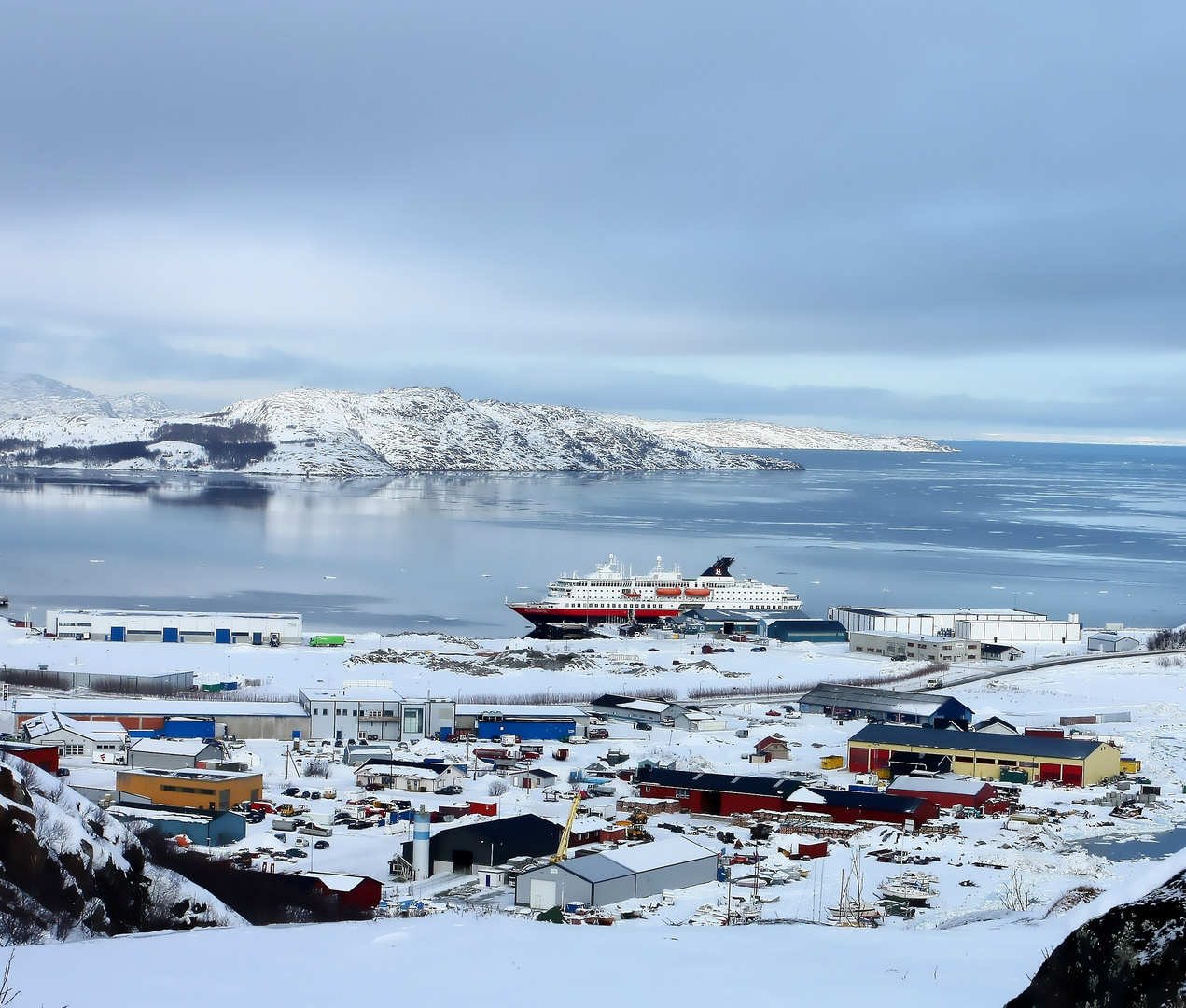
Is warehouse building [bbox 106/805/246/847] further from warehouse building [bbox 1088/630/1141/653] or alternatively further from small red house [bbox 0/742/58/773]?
warehouse building [bbox 1088/630/1141/653]

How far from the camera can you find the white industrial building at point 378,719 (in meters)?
12.3

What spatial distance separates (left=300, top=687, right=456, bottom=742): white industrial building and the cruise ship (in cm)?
1257

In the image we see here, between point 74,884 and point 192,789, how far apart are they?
5.17 m

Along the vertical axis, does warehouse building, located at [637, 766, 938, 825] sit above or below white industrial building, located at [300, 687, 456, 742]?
above

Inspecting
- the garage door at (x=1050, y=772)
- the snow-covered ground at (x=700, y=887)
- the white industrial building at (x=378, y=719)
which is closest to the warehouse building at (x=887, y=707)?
the snow-covered ground at (x=700, y=887)

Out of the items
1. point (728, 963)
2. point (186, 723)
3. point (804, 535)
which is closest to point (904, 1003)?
point (728, 963)

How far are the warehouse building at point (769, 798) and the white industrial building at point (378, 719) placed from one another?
3232 mm

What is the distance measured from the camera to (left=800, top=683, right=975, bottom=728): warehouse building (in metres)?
12.7

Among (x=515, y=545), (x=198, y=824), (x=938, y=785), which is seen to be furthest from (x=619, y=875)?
(x=515, y=545)

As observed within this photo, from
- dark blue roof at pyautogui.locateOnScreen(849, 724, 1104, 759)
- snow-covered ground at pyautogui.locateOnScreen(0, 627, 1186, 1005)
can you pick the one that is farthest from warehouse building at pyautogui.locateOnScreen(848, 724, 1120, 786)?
snow-covered ground at pyautogui.locateOnScreen(0, 627, 1186, 1005)

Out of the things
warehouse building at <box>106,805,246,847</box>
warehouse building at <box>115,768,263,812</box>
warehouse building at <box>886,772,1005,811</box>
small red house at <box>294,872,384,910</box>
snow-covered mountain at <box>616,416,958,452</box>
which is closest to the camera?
small red house at <box>294,872,384,910</box>

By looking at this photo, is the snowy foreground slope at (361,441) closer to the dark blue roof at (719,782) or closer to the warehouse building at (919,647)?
the warehouse building at (919,647)

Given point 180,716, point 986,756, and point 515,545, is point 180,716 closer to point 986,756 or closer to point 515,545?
point 986,756

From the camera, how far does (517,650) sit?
18.4 metres
